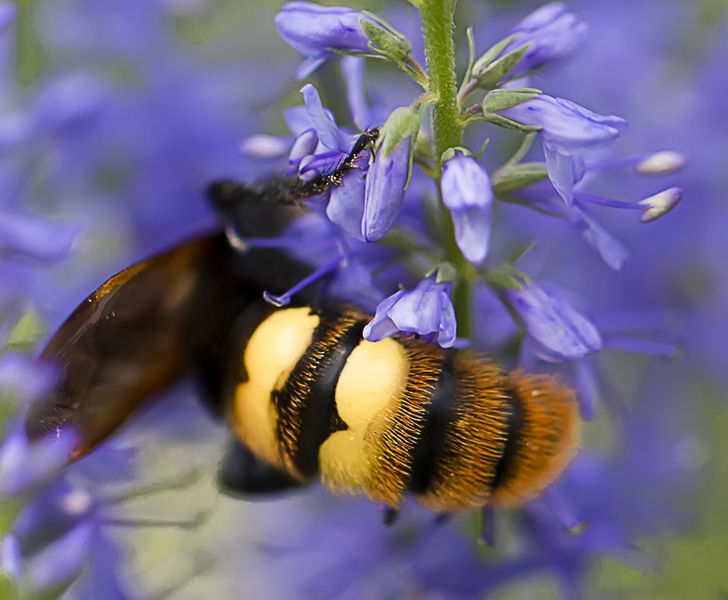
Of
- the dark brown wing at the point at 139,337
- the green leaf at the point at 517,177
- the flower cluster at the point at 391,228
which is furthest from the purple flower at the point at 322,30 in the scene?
the dark brown wing at the point at 139,337

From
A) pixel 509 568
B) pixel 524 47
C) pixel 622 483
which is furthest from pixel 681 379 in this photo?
pixel 524 47

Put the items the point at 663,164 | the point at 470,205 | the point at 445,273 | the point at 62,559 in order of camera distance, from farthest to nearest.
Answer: the point at 62,559 → the point at 663,164 → the point at 445,273 → the point at 470,205

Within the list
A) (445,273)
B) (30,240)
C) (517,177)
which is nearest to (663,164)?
(517,177)

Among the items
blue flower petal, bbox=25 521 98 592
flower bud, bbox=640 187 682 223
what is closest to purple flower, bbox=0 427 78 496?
blue flower petal, bbox=25 521 98 592

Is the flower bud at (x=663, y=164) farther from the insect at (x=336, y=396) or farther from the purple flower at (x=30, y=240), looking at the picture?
the purple flower at (x=30, y=240)

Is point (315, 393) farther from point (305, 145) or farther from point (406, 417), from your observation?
point (305, 145)

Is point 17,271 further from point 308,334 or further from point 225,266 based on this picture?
point 308,334

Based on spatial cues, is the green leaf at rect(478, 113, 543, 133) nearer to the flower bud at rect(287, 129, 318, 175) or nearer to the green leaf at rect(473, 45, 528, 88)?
the green leaf at rect(473, 45, 528, 88)
